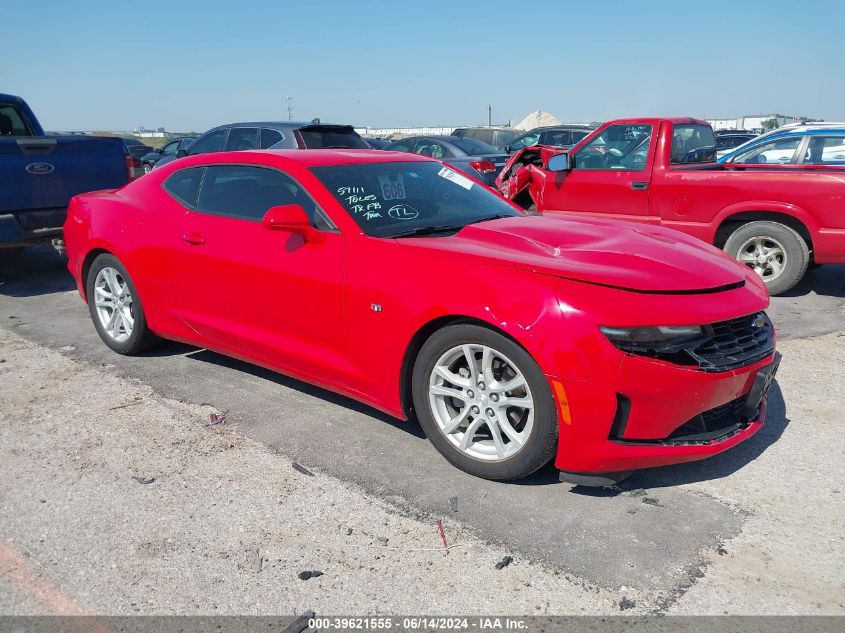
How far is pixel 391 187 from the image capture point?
434 centimetres

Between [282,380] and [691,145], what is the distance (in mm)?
5646

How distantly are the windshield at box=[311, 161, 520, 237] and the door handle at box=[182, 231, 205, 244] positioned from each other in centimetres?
89

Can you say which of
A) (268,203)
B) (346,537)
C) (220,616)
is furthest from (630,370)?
(268,203)

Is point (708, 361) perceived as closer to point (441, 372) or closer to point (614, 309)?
point (614, 309)

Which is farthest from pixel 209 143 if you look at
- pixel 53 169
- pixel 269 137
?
pixel 53 169

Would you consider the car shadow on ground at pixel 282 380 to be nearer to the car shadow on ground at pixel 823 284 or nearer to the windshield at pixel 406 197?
the windshield at pixel 406 197

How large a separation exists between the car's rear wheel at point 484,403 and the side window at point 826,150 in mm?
5843

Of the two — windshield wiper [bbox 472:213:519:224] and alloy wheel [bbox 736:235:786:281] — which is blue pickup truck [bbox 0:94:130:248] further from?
alloy wheel [bbox 736:235:786:281]

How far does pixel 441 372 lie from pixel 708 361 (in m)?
1.20

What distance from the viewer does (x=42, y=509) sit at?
3.29 meters

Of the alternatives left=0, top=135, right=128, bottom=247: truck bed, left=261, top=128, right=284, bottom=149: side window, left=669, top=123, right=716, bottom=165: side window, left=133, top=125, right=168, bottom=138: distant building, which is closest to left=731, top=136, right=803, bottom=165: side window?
left=669, top=123, right=716, bottom=165: side window

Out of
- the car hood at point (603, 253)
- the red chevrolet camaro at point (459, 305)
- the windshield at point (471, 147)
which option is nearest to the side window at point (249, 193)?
the red chevrolet camaro at point (459, 305)

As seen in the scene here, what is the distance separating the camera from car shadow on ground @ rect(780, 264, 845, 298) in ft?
24.3

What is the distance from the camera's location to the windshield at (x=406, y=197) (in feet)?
13.3
